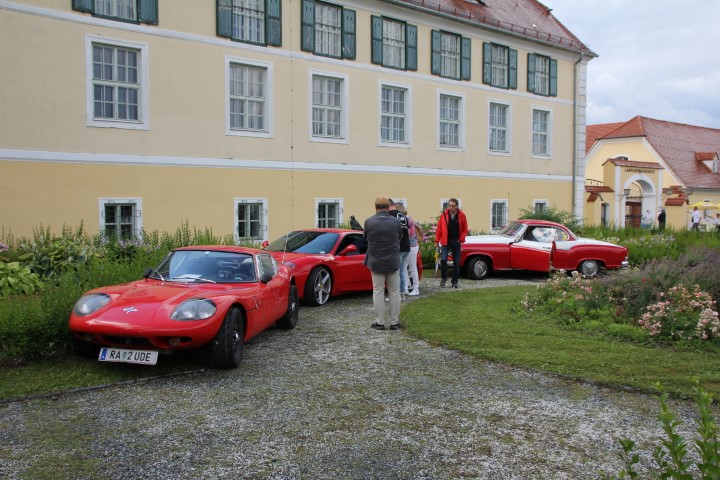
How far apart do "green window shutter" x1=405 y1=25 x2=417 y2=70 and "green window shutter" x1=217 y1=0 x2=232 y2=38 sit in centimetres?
677

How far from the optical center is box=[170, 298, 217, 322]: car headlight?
6.56 meters

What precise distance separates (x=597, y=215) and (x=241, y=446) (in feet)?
94.7

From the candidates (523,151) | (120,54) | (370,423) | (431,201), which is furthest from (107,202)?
(523,151)

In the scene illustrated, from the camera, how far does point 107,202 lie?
55.0ft

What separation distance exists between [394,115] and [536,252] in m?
8.97

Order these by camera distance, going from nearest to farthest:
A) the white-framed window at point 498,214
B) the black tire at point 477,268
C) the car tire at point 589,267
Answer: the black tire at point 477,268 → the car tire at point 589,267 → the white-framed window at point 498,214

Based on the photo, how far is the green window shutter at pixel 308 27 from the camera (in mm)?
20078

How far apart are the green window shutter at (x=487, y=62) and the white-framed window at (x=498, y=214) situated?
4626mm

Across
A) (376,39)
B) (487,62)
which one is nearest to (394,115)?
(376,39)

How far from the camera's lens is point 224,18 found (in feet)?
60.7

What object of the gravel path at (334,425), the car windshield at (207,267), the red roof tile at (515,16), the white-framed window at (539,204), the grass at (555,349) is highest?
the red roof tile at (515,16)

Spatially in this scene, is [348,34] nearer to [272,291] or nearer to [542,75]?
[542,75]

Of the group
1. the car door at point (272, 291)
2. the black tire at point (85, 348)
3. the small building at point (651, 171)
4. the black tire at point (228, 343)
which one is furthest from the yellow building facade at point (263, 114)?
the black tire at point (228, 343)

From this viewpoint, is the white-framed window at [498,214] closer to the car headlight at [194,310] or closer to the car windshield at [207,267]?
the car windshield at [207,267]
